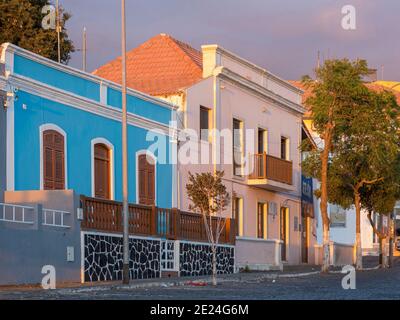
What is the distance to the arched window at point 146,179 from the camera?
32.1 metres

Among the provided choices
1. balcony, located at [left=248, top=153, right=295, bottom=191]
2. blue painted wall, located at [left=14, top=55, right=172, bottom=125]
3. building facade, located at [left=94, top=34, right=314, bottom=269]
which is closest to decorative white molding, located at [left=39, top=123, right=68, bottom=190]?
blue painted wall, located at [left=14, top=55, right=172, bottom=125]

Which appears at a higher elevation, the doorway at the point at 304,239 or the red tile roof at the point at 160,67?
the red tile roof at the point at 160,67

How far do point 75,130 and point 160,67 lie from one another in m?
10.5

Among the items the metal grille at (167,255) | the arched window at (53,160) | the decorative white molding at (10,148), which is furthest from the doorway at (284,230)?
the decorative white molding at (10,148)

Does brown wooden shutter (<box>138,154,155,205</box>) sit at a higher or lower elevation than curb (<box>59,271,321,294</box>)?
higher

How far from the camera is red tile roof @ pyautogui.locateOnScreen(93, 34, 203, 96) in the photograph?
3647 centimetres

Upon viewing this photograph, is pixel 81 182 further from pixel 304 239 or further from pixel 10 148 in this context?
pixel 304 239

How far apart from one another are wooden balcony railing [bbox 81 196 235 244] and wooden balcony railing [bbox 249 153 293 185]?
5.05 m

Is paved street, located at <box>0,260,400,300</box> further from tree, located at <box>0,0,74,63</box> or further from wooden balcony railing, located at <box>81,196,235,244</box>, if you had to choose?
tree, located at <box>0,0,74,63</box>

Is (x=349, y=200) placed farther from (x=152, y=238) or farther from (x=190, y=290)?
(x=190, y=290)

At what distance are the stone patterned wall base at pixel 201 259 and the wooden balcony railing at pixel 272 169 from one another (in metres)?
5.58

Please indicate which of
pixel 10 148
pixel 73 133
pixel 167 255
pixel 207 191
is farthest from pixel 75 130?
pixel 167 255

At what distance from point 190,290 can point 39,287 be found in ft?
11.5

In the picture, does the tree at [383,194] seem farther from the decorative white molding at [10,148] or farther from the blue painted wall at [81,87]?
the decorative white molding at [10,148]
